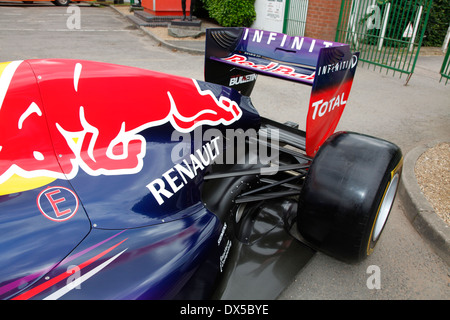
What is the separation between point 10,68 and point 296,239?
6.12 feet

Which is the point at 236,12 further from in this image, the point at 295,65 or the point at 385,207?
the point at 385,207

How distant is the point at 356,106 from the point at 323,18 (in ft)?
14.0

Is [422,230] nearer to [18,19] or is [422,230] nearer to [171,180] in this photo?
[171,180]

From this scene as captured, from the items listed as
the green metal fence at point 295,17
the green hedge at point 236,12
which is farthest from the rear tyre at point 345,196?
the green hedge at point 236,12

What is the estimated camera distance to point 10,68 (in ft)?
4.92

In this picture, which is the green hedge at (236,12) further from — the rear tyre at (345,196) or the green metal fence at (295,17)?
the rear tyre at (345,196)

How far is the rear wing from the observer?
2.16 m

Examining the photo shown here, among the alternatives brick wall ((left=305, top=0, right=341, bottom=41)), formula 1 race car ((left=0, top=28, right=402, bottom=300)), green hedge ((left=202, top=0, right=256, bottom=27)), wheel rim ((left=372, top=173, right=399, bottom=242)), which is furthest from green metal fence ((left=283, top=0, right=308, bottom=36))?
wheel rim ((left=372, top=173, right=399, bottom=242))

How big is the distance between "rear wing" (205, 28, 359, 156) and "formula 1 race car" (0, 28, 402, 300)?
26mm

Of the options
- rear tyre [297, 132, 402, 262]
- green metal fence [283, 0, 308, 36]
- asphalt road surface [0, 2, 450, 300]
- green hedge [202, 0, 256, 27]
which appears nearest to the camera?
rear tyre [297, 132, 402, 262]

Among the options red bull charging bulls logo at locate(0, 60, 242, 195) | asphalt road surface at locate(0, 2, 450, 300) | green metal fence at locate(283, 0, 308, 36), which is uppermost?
green metal fence at locate(283, 0, 308, 36)

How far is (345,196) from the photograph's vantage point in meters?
1.77

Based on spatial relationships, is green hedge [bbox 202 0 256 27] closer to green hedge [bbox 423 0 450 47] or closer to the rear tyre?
green hedge [bbox 423 0 450 47]

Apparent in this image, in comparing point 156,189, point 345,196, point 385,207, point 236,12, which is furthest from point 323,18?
point 156,189
